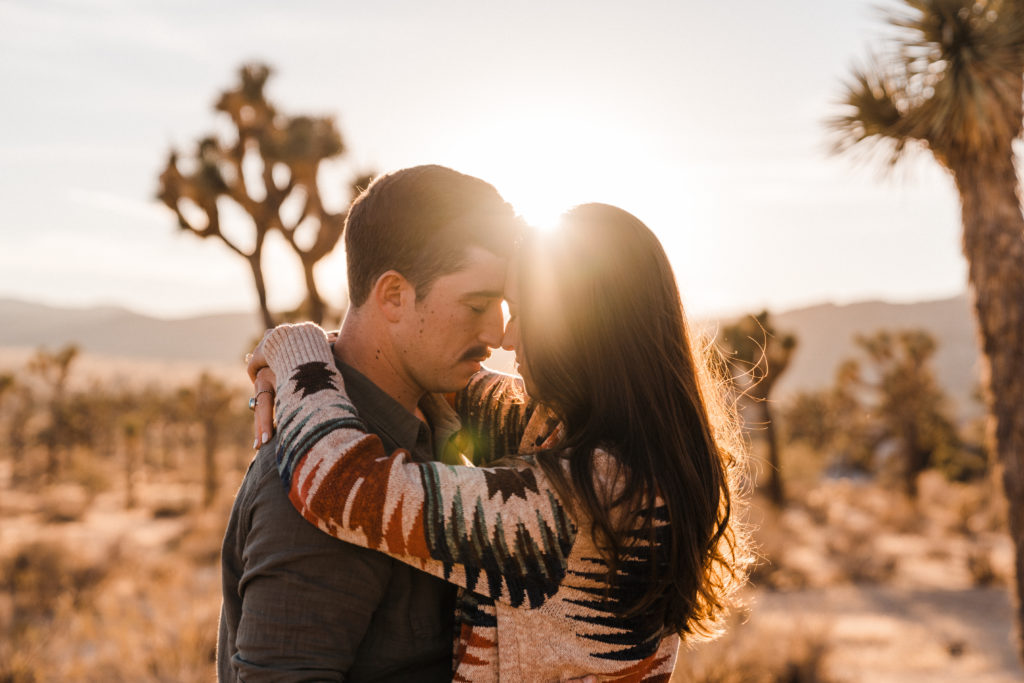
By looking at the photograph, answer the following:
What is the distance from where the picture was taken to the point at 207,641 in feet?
28.2

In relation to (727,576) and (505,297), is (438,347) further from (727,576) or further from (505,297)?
(727,576)

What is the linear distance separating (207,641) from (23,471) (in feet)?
83.8

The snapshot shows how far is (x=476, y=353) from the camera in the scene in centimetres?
228

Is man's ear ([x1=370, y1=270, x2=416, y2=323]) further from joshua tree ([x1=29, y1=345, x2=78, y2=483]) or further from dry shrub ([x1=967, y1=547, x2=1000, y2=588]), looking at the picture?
joshua tree ([x1=29, y1=345, x2=78, y2=483])

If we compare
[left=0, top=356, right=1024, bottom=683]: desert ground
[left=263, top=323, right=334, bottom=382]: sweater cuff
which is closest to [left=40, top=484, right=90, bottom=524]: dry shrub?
[left=0, top=356, right=1024, bottom=683]: desert ground

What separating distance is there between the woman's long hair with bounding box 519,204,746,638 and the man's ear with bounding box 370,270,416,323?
1.05 feet

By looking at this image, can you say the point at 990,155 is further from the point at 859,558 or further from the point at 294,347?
the point at 859,558

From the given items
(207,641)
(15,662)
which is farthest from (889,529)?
(15,662)

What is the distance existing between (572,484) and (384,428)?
0.60 m

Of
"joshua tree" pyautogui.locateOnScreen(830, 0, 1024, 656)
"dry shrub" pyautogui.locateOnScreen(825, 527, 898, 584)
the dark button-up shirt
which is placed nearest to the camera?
the dark button-up shirt

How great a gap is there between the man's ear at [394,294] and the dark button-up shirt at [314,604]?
0.49 meters

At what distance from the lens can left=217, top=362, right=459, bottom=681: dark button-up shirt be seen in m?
1.65

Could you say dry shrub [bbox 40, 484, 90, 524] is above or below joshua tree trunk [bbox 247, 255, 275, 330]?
below

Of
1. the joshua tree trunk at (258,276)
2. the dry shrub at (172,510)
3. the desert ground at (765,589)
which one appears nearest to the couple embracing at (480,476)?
the desert ground at (765,589)
